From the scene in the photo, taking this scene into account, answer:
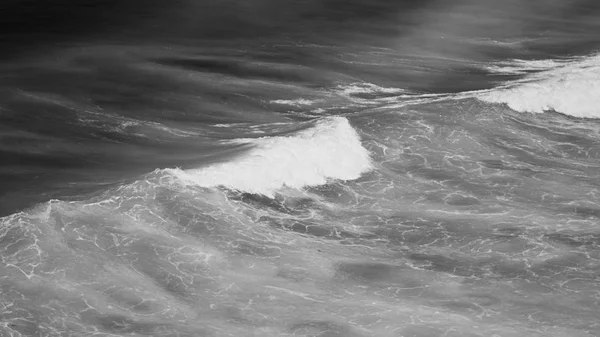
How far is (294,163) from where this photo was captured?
2758cm

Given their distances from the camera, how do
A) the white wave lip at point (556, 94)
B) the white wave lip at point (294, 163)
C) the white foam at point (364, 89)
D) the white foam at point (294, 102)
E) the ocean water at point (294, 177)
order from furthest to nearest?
1. the white foam at point (364, 89)
2. the white wave lip at point (556, 94)
3. the white foam at point (294, 102)
4. the white wave lip at point (294, 163)
5. the ocean water at point (294, 177)

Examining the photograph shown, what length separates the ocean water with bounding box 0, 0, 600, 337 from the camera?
2036 cm

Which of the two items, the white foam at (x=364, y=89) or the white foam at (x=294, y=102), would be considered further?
the white foam at (x=364, y=89)

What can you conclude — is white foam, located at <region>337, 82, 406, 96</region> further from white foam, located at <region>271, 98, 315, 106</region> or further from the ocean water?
white foam, located at <region>271, 98, 315, 106</region>

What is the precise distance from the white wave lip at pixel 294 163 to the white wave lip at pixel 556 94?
22.8ft

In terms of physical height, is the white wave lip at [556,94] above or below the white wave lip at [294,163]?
above

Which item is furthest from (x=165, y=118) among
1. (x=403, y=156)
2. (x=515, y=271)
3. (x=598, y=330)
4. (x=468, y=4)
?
(x=468, y=4)

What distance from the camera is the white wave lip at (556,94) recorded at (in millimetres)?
33656

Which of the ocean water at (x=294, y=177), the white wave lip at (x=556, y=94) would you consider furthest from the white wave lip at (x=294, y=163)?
the white wave lip at (x=556, y=94)

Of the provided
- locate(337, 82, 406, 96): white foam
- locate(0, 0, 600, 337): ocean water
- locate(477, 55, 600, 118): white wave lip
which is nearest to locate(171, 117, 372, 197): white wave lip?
locate(0, 0, 600, 337): ocean water

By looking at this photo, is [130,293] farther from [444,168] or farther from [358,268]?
Result: [444,168]

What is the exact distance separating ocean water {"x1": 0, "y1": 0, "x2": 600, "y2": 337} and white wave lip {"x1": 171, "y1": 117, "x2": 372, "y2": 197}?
92mm

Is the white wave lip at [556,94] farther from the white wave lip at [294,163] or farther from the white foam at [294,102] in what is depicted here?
the white wave lip at [294,163]

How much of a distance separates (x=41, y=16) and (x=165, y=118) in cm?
1466
